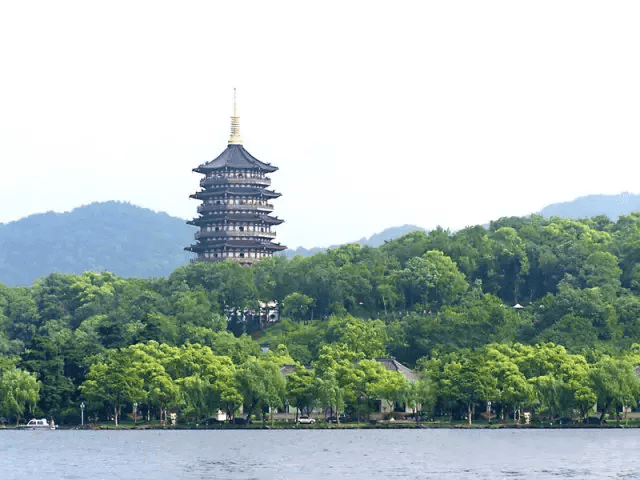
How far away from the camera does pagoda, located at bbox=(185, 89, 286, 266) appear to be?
510ft

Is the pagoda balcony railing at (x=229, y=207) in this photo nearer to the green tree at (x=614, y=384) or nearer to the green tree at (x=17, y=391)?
the green tree at (x=17, y=391)

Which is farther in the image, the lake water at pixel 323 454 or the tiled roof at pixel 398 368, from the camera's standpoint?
the tiled roof at pixel 398 368

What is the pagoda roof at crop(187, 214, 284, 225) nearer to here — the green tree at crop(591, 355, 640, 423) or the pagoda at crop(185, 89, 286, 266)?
the pagoda at crop(185, 89, 286, 266)

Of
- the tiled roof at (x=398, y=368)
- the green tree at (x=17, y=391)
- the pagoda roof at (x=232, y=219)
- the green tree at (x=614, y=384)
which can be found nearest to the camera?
the green tree at (x=614, y=384)

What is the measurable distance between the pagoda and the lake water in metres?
56.0

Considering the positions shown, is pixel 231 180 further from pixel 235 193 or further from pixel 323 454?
pixel 323 454

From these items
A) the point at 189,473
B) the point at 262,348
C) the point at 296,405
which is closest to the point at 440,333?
Result: the point at 262,348

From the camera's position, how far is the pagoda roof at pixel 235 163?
15762 cm

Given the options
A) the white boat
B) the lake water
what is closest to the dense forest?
the white boat

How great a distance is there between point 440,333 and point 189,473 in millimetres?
61739

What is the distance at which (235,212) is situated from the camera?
156m

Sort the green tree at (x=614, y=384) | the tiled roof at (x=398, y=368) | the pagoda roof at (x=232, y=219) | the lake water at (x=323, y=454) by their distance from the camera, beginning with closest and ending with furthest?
1. the lake water at (x=323, y=454)
2. the green tree at (x=614, y=384)
3. the tiled roof at (x=398, y=368)
4. the pagoda roof at (x=232, y=219)

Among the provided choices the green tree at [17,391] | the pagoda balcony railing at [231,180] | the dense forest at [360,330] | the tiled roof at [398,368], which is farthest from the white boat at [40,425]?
the pagoda balcony railing at [231,180]

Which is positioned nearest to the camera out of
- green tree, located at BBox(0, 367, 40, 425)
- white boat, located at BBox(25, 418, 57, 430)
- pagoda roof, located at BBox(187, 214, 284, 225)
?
green tree, located at BBox(0, 367, 40, 425)
